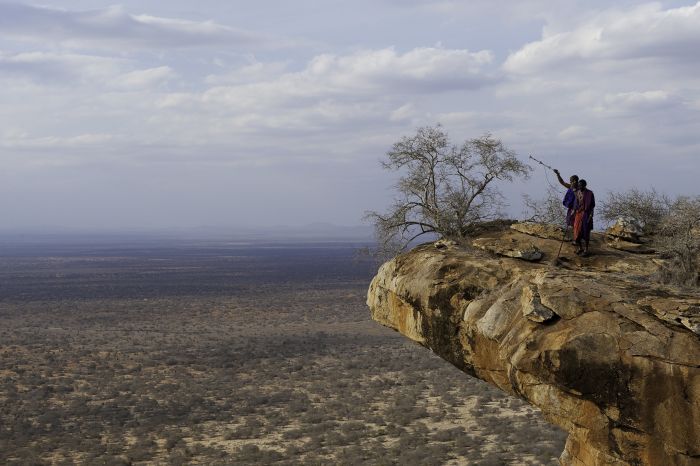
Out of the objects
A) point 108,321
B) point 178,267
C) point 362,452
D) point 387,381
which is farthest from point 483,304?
point 178,267

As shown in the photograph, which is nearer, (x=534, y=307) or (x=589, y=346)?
(x=589, y=346)

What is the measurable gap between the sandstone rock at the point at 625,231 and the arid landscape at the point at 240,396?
12203mm

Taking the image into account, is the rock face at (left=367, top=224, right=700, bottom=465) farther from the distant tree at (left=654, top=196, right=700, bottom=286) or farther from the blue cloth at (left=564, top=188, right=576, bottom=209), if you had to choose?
the blue cloth at (left=564, top=188, right=576, bottom=209)

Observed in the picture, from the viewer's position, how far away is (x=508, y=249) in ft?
51.1

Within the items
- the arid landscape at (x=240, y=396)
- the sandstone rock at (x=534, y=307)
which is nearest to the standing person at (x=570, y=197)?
the sandstone rock at (x=534, y=307)

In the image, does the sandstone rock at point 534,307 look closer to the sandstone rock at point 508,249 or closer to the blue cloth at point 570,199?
the sandstone rock at point 508,249

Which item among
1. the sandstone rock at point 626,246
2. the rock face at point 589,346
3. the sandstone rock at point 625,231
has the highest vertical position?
the sandstone rock at point 625,231

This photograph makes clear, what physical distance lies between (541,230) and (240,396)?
24.8 meters

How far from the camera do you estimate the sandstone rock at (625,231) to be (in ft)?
54.5

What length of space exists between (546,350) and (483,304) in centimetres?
276

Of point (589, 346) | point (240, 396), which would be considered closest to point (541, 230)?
point (589, 346)

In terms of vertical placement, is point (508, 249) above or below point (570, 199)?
below

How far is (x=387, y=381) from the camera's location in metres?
41.1

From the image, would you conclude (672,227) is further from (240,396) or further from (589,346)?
(240,396)
